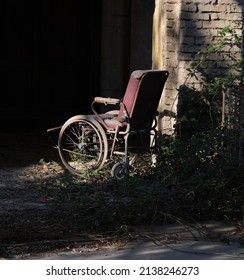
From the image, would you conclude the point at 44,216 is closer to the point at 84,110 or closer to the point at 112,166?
the point at 112,166

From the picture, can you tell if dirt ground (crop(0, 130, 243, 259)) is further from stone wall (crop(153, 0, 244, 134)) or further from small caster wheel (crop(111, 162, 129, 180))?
stone wall (crop(153, 0, 244, 134))

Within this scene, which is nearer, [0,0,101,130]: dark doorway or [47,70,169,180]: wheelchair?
[47,70,169,180]: wheelchair

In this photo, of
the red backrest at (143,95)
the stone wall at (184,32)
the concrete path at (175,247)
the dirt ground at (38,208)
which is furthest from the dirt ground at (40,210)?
the stone wall at (184,32)

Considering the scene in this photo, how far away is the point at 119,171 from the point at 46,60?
4.63 metres

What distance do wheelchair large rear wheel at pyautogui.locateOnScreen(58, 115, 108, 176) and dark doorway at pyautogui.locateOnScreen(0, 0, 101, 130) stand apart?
345cm

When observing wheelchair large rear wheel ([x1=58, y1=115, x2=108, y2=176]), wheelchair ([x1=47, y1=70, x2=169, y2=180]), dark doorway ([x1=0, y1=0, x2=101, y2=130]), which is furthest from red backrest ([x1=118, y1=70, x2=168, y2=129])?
dark doorway ([x1=0, y1=0, x2=101, y2=130])

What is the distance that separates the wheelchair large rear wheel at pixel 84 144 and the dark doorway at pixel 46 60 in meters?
3.45

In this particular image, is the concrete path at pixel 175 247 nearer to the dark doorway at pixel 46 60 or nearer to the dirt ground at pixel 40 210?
the dirt ground at pixel 40 210

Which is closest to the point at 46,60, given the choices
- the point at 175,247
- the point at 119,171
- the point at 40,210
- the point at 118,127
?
the point at 118,127

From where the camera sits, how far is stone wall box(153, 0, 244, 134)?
9039 mm

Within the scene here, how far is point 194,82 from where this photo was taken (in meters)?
9.14

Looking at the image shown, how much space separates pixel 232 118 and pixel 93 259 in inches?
114

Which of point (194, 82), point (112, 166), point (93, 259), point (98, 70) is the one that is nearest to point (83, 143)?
point (112, 166)

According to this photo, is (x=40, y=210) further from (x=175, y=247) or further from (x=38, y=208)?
(x=175, y=247)
